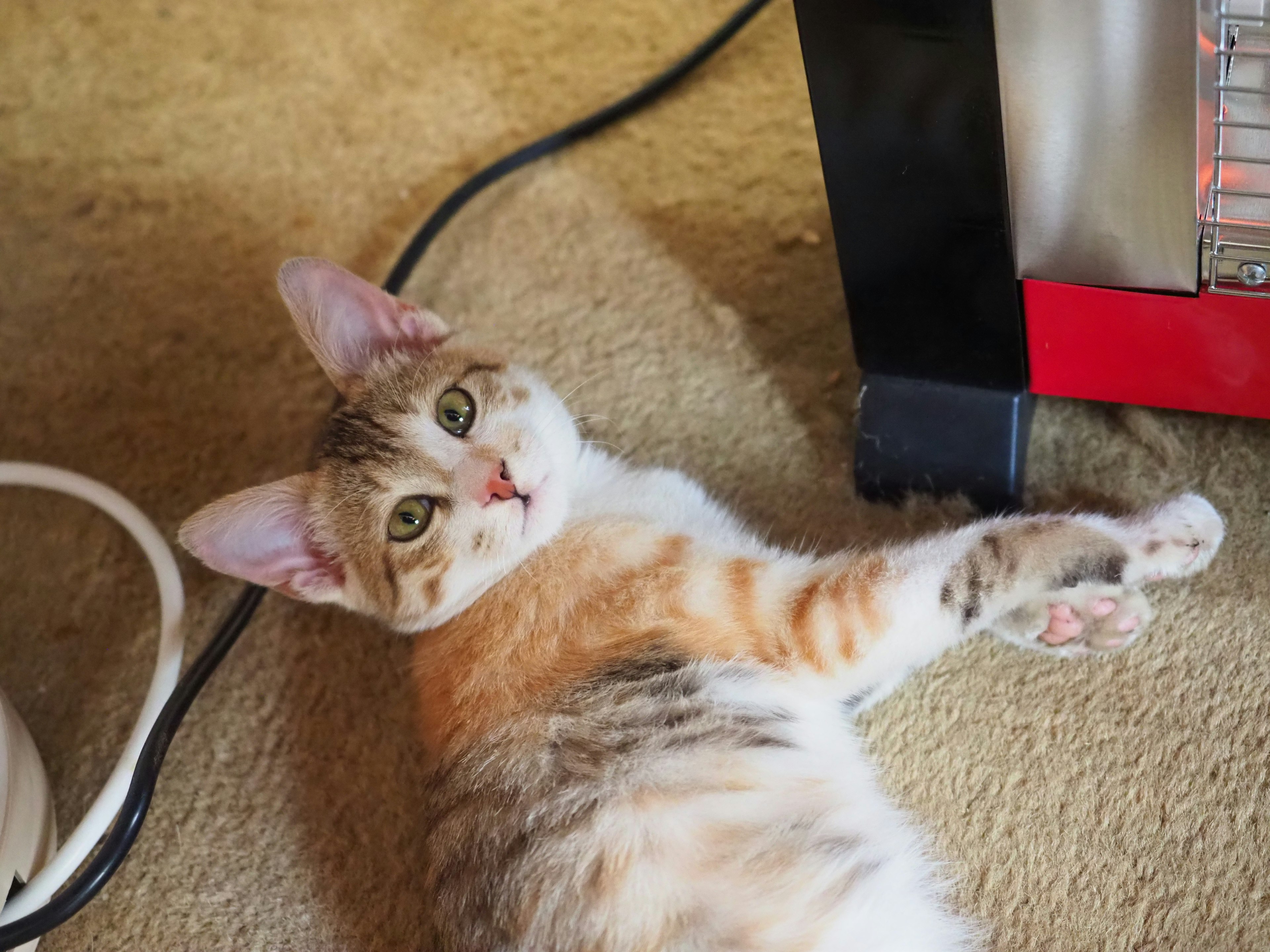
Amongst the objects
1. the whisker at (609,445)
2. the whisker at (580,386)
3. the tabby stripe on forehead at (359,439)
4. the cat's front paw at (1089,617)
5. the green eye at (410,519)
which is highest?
the tabby stripe on forehead at (359,439)

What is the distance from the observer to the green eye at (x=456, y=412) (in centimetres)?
112

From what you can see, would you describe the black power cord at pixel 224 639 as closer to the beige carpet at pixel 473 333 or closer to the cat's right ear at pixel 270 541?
the beige carpet at pixel 473 333


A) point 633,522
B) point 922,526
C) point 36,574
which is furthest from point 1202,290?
point 36,574

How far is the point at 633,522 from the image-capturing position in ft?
3.71

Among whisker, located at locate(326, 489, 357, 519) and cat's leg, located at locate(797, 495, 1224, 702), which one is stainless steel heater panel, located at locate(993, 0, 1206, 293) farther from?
whisker, located at locate(326, 489, 357, 519)

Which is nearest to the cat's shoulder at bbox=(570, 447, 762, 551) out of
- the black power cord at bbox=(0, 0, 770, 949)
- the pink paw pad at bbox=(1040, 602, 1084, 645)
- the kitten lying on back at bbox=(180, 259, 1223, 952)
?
the kitten lying on back at bbox=(180, 259, 1223, 952)

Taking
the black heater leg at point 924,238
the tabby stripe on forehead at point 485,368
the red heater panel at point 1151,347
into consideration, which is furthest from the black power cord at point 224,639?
the red heater panel at point 1151,347

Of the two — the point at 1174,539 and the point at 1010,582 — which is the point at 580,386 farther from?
the point at 1174,539

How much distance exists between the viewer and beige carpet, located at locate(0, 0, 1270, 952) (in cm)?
109

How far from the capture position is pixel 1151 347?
3.47ft

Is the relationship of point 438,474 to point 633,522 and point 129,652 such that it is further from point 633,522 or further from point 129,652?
point 129,652

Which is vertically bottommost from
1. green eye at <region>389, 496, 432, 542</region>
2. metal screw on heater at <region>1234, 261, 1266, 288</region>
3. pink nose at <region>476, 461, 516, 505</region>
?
green eye at <region>389, 496, 432, 542</region>

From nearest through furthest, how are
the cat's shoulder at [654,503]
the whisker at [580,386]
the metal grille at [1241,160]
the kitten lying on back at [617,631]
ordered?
the metal grille at [1241,160]
the kitten lying on back at [617,631]
the cat's shoulder at [654,503]
the whisker at [580,386]

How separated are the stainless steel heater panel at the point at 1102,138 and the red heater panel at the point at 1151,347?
3 cm
